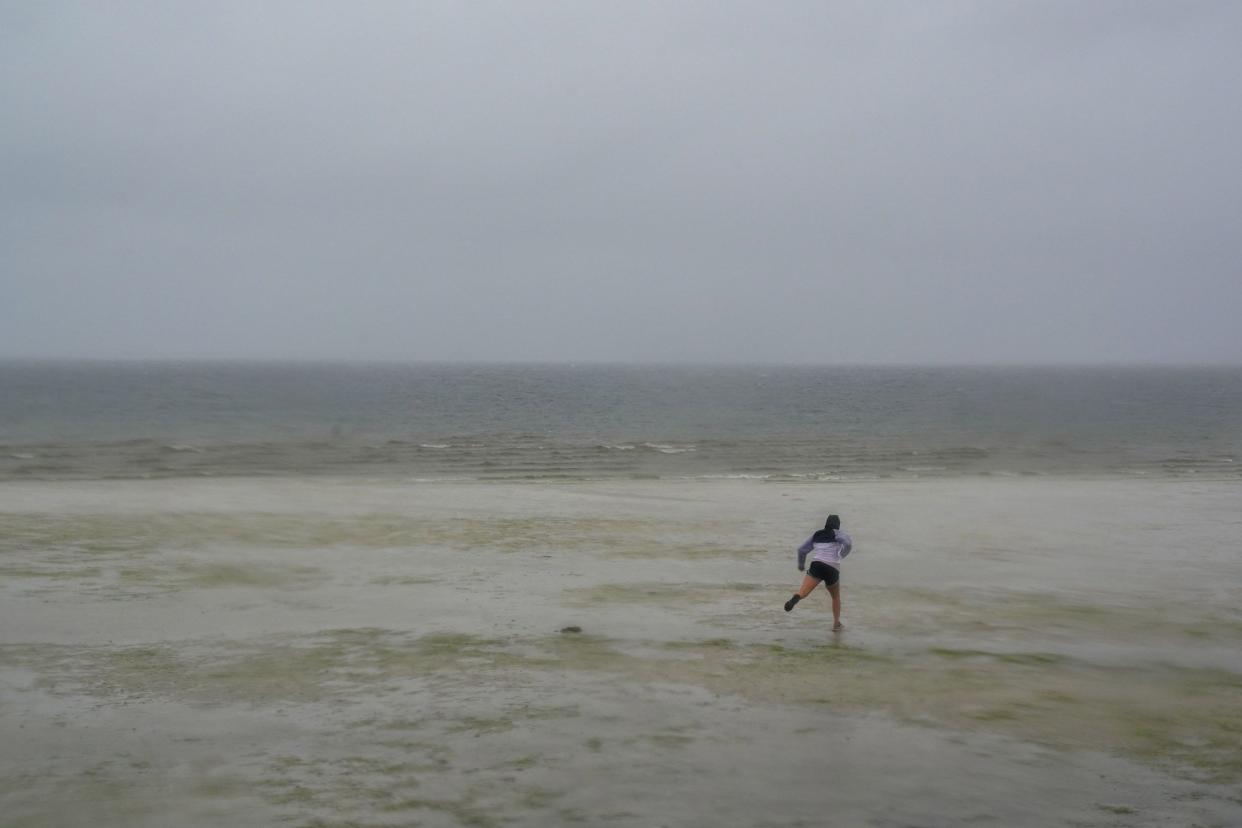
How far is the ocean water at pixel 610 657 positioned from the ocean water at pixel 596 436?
739 centimetres

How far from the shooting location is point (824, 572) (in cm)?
1406

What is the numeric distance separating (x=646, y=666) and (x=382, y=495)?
715 inches

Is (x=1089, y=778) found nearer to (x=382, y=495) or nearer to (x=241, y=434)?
(x=382, y=495)

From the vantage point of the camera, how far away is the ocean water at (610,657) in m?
8.86

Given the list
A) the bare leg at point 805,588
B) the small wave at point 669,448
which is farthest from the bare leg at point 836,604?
the small wave at point 669,448

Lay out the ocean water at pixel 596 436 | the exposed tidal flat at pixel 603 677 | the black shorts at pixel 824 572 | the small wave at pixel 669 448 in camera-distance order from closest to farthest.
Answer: the exposed tidal flat at pixel 603 677 → the black shorts at pixel 824 572 → the ocean water at pixel 596 436 → the small wave at pixel 669 448

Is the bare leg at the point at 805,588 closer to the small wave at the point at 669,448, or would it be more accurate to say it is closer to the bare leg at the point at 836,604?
the bare leg at the point at 836,604

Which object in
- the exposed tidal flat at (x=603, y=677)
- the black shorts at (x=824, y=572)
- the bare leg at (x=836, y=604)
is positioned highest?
the black shorts at (x=824, y=572)

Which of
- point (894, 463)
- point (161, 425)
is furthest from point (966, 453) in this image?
point (161, 425)

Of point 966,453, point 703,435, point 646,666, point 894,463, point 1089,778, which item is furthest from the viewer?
point 703,435

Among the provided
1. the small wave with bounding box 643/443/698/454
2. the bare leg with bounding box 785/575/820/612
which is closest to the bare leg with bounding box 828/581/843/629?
the bare leg with bounding box 785/575/820/612

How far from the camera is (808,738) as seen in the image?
10156 mm

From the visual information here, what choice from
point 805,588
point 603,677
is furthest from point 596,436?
point 603,677

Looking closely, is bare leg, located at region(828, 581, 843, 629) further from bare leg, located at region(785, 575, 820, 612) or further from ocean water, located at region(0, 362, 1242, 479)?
ocean water, located at region(0, 362, 1242, 479)
